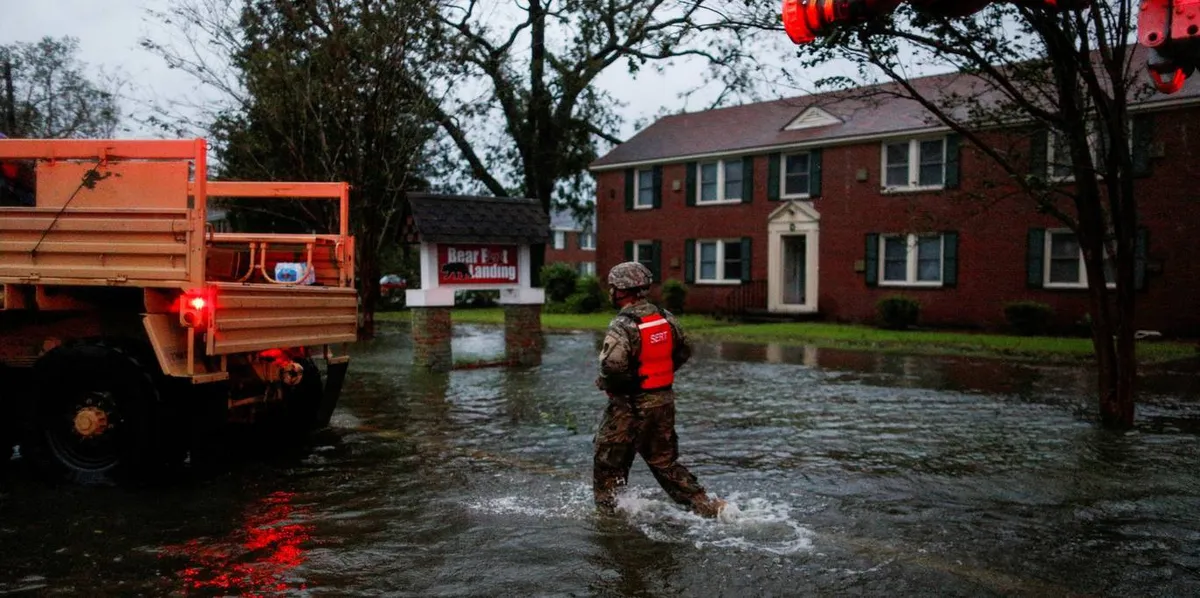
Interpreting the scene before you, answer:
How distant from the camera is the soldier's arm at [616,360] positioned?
5984 mm

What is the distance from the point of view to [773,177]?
27141 mm

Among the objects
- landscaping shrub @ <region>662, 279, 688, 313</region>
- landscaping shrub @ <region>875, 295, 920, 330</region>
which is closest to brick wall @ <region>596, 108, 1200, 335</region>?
landscaping shrub @ <region>875, 295, 920, 330</region>

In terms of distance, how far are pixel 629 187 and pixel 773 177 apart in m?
5.56

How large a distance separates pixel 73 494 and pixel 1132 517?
7293 millimetres

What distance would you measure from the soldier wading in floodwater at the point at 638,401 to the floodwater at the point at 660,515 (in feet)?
0.77

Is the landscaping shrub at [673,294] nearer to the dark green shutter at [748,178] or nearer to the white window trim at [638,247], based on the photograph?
the white window trim at [638,247]

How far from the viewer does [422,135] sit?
2028 centimetres

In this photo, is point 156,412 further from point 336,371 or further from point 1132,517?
point 1132,517

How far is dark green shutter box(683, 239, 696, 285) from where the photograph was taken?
29173 mm

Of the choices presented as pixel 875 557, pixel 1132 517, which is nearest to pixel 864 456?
pixel 1132 517

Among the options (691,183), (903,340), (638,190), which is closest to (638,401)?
(903,340)

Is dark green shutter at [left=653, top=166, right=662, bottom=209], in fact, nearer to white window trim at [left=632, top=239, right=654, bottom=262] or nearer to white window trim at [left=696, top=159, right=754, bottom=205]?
white window trim at [left=632, top=239, right=654, bottom=262]

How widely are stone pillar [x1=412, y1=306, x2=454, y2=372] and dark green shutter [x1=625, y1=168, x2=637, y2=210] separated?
55.0 feet

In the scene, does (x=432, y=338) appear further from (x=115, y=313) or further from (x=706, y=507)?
(x=706, y=507)
